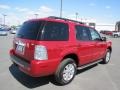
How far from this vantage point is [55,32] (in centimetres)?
519

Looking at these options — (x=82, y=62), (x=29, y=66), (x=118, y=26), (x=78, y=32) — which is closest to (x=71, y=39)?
(x=78, y=32)

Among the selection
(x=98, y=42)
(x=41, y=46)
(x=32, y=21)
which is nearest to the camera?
(x=41, y=46)

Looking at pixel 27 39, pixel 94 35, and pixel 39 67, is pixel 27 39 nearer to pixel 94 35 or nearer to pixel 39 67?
pixel 39 67

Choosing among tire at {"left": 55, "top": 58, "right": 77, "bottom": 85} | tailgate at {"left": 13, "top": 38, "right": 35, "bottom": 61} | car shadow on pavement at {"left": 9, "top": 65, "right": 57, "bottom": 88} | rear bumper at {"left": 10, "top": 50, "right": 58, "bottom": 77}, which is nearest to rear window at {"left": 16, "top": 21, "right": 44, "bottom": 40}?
tailgate at {"left": 13, "top": 38, "right": 35, "bottom": 61}

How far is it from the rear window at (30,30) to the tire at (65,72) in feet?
3.87

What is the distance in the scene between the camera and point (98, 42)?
7.50 meters

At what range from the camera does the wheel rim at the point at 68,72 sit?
5.63 m

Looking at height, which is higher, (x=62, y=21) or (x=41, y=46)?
(x=62, y=21)

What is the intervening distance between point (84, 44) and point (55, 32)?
5.01 feet

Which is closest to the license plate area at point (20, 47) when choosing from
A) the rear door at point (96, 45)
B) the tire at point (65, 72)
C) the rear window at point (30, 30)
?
Result: the rear window at point (30, 30)

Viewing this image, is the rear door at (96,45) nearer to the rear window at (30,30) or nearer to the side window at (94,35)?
the side window at (94,35)

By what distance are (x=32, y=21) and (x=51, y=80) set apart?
196cm

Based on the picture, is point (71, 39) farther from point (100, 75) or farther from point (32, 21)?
point (100, 75)

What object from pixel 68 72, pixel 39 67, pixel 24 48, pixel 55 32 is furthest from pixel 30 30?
pixel 68 72
